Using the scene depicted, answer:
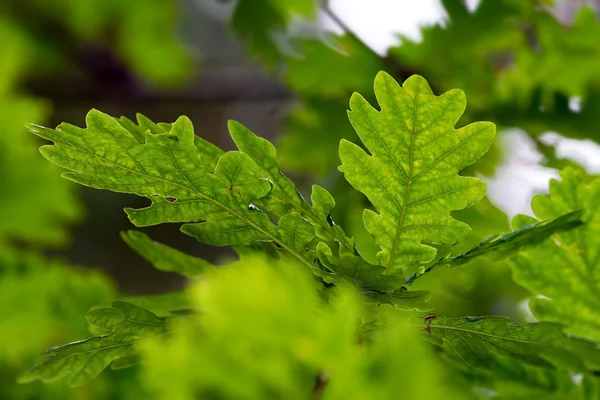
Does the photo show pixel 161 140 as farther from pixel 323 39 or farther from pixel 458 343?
pixel 323 39

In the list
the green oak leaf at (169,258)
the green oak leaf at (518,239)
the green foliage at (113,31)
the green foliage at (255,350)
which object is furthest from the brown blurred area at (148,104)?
the green foliage at (255,350)

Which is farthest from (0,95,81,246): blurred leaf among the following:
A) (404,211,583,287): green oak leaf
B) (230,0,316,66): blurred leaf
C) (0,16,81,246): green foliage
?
(404,211,583,287): green oak leaf

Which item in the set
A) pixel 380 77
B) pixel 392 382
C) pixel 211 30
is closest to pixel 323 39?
pixel 380 77

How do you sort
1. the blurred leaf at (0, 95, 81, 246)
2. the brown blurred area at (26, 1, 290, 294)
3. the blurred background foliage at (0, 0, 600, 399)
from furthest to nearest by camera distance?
the brown blurred area at (26, 1, 290, 294), the blurred leaf at (0, 95, 81, 246), the blurred background foliage at (0, 0, 600, 399)

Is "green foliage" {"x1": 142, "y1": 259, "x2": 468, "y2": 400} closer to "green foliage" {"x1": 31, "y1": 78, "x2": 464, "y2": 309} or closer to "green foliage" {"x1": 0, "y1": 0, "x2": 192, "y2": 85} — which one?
"green foliage" {"x1": 31, "y1": 78, "x2": 464, "y2": 309}

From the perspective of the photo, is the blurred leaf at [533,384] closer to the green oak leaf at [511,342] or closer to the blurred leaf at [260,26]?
Answer: the green oak leaf at [511,342]
